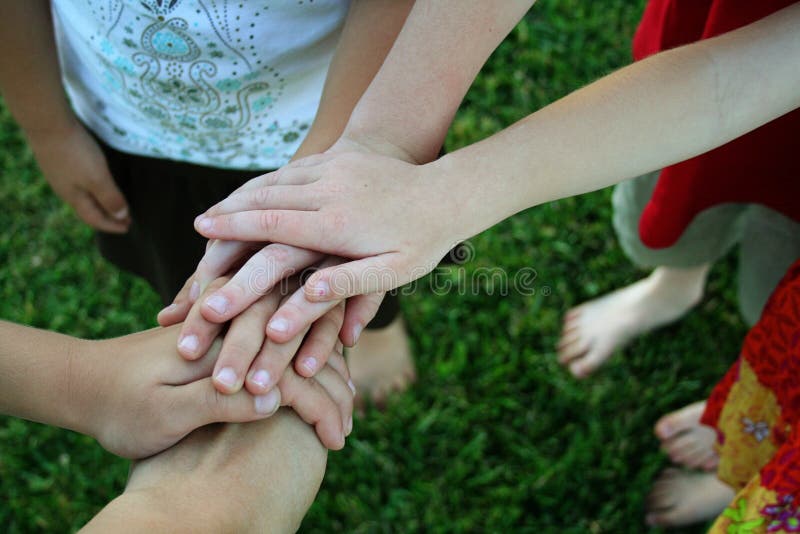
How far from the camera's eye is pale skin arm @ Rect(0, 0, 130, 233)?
1371mm

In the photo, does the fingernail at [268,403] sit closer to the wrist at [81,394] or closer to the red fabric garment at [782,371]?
the wrist at [81,394]

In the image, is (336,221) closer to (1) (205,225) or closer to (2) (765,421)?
(1) (205,225)

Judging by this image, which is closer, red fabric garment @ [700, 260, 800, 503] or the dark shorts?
red fabric garment @ [700, 260, 800, 503]

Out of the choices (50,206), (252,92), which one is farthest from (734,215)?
(50,206)

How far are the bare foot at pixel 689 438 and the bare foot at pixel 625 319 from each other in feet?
0.86

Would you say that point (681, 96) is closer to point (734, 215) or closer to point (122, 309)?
point (734, 215)

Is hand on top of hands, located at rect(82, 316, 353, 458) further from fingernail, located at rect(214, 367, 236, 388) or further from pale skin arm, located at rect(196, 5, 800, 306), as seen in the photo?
pale skin arm, located at rect(196, 5, 800, 306)

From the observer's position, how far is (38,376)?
1122 millimetres

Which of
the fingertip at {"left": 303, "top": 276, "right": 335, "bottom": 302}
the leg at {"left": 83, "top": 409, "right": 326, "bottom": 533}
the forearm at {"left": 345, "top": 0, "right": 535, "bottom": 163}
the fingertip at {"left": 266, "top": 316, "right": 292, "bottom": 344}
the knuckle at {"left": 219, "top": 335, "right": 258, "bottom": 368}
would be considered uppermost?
the forearm at {"left": 345, "top": 0, "right": 535, "bottom": 163}

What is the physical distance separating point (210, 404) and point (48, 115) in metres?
0.75

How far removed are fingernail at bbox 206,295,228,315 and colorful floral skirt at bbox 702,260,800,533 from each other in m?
0.87

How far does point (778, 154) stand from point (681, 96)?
45 cm

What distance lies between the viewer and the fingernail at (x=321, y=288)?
109 cm

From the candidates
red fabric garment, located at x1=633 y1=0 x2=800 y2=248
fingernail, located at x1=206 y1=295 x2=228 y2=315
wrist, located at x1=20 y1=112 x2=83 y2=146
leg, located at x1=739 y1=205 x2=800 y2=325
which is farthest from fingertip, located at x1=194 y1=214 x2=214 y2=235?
leg, located at x1=739 y1=205 x2=800 y2=325
